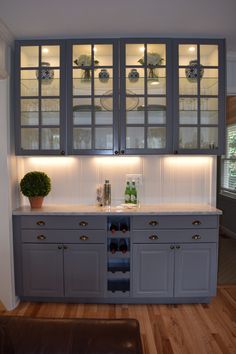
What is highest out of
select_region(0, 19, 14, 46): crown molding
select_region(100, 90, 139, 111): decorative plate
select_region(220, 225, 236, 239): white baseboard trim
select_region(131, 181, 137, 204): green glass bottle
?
select_region(0, 19, 14, 46): crown molding

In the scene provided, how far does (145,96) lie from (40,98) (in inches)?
42.5

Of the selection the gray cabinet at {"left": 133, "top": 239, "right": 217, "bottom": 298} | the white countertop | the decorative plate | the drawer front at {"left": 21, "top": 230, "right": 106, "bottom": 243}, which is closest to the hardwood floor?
the gray cabinet at {"left": 133, "top": 239, "right": 217, "bottom": 298}


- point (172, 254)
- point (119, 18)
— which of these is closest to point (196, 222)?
point (172, 254)

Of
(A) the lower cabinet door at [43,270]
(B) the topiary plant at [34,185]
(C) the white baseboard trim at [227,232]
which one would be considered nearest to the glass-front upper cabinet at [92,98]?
(B) the topiary plant at [34,185]

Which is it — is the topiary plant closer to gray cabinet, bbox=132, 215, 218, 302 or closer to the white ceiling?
gray cabinet, bbox=132, 215, 218, 302

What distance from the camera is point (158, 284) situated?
100.0 inches

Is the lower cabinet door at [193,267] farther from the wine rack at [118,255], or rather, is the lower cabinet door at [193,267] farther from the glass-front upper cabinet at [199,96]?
the glass-front upper cabinet at [199,96]

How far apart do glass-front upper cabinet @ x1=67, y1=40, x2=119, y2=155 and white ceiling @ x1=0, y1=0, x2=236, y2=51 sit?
6.8 inches

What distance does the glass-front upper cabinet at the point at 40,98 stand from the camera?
8.53 ft

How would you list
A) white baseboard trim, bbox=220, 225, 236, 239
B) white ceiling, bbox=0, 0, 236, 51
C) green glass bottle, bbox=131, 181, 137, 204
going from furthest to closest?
white baseboard trim, bbox=220, 225, 236, 239
green glass bottle, bbox=131, 181, 137, 204
white ceiling, bbox=0, 0, 236, 51

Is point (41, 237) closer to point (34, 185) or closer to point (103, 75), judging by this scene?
point (34, 185)

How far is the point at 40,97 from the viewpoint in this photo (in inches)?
103

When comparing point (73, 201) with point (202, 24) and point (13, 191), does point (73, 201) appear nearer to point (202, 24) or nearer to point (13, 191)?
point (13, 191)

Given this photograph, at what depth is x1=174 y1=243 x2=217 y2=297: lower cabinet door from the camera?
8.30ft
